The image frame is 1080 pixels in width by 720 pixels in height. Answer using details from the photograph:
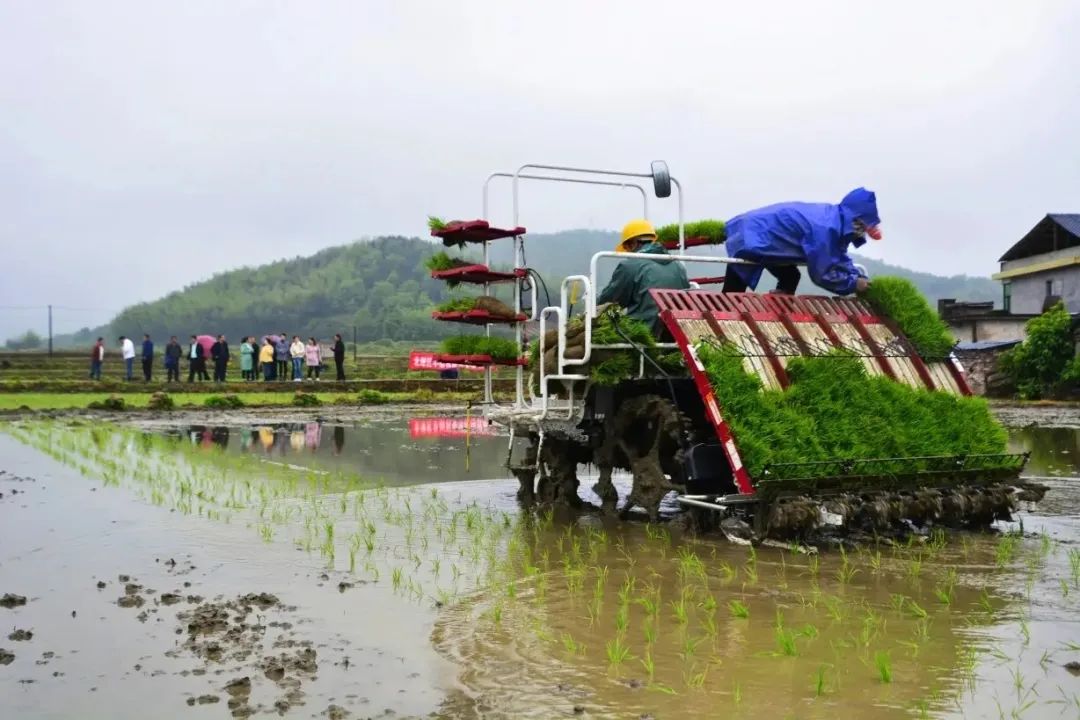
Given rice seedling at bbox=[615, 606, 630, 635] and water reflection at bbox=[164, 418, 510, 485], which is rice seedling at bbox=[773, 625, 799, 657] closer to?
rice seedling at bbox=[615, 606, 630, 635]

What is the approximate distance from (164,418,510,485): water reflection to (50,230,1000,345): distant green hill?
196 ft

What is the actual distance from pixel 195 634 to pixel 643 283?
4.68 metres

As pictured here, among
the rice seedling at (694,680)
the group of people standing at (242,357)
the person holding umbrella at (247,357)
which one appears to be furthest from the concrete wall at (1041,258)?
the rice seedling at (694,680)

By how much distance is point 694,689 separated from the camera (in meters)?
4.35

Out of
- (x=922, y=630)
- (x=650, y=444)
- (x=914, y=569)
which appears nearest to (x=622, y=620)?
(x=922, y=630)

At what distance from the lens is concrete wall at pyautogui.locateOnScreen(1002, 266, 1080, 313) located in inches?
1518

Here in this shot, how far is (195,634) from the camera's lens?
5203 mm

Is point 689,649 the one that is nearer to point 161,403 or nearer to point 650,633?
point 650,633

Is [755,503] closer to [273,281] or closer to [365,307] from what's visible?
[365,307]

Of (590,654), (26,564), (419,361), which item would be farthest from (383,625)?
(419,361)

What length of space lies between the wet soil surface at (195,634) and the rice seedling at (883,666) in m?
1.80

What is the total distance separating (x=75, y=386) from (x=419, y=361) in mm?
11575

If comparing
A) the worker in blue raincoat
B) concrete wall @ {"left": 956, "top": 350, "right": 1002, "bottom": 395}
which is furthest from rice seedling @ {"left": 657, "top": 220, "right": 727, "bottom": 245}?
concrete wall @ {"left": 956, "top": 350, "right": 1002, "bottom": 395}

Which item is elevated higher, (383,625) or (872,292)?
(872,292)
